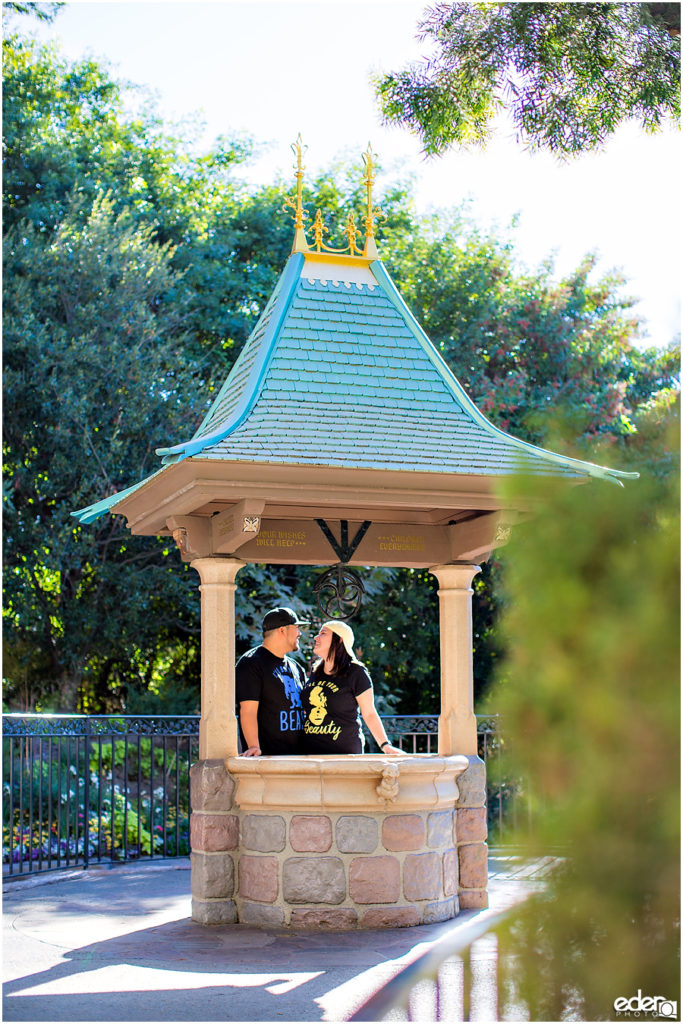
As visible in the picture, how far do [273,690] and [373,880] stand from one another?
151 centimetres

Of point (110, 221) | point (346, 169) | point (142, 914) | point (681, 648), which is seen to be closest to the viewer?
point (681, 648)

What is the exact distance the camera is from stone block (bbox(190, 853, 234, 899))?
700cm

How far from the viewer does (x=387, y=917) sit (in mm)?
6660

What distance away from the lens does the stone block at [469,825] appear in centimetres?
748

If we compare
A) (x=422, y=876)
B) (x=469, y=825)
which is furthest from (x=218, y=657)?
(x=469, y=825)

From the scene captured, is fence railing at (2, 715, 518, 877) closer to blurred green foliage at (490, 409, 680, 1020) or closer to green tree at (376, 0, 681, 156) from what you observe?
green tree at (376, 0, 681, 156)

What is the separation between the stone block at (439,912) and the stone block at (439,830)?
33cm

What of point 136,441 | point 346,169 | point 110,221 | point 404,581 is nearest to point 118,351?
point 136,441

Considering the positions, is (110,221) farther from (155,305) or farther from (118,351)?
(118,351)

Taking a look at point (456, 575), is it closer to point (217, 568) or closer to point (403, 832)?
point (217, 568)

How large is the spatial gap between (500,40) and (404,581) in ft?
34.9

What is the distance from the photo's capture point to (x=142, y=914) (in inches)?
298

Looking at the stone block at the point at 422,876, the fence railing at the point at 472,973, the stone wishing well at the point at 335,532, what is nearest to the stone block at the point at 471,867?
the stone wishing well at the point at 335,532

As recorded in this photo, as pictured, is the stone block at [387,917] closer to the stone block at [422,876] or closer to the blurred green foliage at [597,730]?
the stone block at [422,876]
